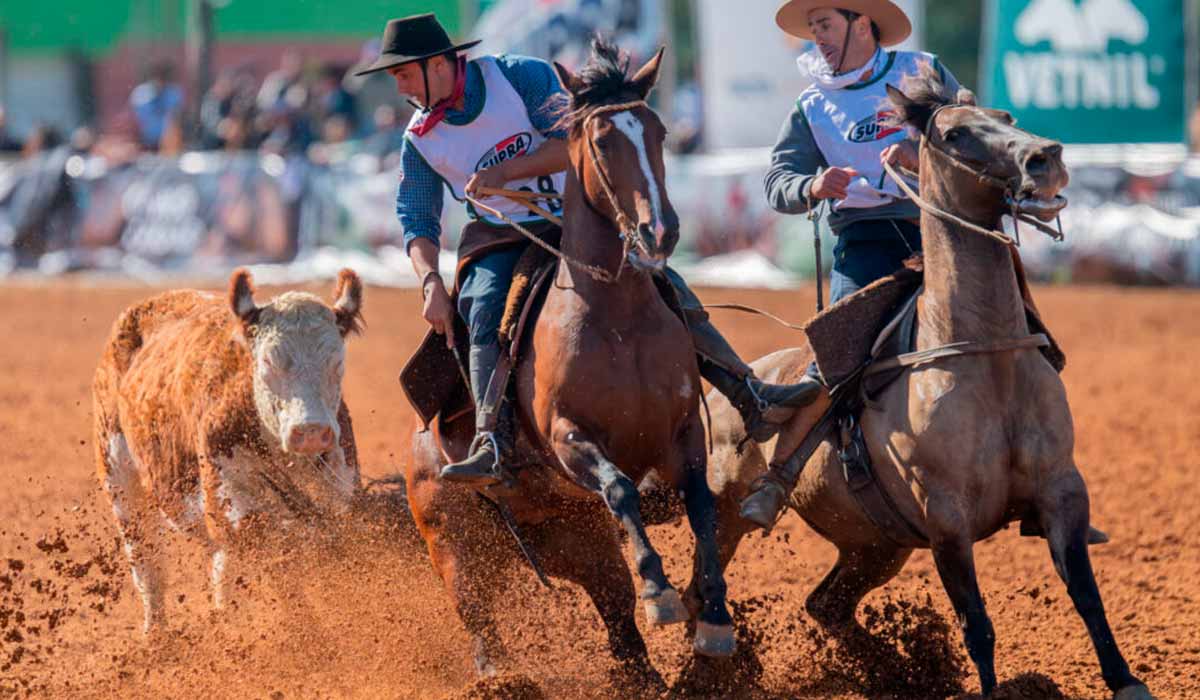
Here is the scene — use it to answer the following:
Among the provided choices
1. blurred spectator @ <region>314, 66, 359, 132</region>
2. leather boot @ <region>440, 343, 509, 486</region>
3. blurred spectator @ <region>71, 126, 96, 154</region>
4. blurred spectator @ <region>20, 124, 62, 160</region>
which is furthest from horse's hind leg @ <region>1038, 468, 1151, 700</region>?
blurred spectator @ <region>20, 124, 62, 160</region>

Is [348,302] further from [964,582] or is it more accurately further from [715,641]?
[964,582]

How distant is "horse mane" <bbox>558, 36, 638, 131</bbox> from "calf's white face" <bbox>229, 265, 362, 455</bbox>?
1.61 m

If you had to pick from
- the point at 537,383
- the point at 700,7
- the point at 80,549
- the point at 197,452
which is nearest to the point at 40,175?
the point at 700,7

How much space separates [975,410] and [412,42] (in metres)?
2.42

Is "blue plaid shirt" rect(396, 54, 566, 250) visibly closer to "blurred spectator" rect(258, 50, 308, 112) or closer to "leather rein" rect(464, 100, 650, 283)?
"leather rein" rect(464, 100, 650, 283)

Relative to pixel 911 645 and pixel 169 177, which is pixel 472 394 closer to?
pixel 911 645

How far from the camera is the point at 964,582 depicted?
5.21 meters

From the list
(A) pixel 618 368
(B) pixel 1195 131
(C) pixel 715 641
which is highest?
(A) pixel 618 368

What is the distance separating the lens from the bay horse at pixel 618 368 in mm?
5086

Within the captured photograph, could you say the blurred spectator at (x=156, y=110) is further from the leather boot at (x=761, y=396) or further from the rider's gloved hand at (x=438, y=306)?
the leather boot at (x=761, y=396)

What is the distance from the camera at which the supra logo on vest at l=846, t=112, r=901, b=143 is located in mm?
5949

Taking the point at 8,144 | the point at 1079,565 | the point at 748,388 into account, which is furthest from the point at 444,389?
the point at 8,144

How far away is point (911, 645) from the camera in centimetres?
605

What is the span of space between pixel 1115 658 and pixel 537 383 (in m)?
2.09
